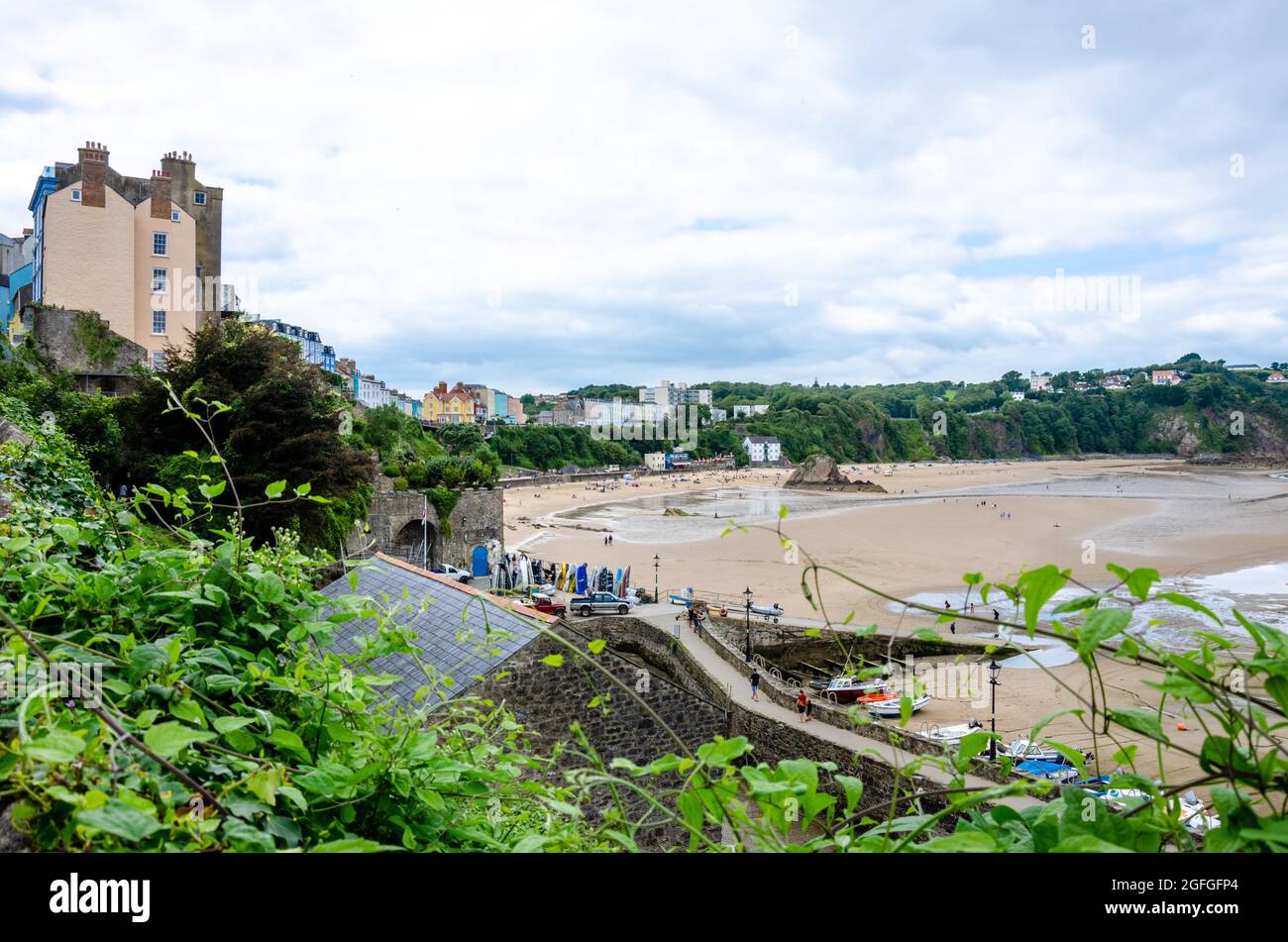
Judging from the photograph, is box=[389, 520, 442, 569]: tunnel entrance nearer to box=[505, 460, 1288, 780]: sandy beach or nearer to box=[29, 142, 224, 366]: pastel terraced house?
box=[505, 460, 1288, 780]: sandy beach

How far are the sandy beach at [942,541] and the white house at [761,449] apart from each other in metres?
32.7

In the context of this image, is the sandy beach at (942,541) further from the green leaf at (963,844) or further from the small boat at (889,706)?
the green leaf at (963,844)

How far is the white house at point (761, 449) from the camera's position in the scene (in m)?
110

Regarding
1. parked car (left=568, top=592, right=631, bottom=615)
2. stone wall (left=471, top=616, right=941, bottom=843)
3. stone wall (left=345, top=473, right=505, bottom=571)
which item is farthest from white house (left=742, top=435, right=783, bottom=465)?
stone wall (left=471, top=616, right=941, bottom=843)

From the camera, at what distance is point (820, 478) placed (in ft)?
258

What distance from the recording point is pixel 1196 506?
53.3 metres

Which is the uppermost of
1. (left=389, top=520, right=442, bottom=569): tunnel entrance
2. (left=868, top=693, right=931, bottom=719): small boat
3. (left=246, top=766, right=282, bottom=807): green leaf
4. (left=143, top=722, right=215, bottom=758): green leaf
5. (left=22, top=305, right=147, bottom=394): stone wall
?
(left=22, top=305, right=147, bottom=394): stone wall

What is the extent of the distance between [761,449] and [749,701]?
97490mm

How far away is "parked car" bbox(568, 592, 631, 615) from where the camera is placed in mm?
19906

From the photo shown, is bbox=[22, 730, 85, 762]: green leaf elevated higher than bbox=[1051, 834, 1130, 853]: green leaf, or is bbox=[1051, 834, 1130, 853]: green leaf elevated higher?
bbox=[22, 730, 85, 762]: green leaf

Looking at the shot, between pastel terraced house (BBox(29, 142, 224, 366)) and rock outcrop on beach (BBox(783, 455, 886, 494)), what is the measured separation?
59.0 meters

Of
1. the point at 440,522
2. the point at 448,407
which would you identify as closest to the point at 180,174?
the point at 440,522
